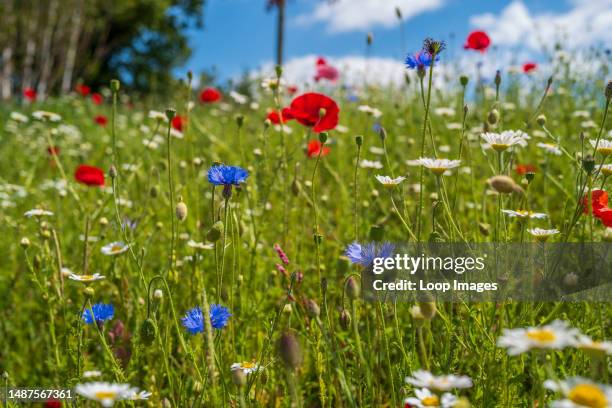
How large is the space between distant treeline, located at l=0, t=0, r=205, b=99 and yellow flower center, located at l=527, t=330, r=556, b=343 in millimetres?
9937

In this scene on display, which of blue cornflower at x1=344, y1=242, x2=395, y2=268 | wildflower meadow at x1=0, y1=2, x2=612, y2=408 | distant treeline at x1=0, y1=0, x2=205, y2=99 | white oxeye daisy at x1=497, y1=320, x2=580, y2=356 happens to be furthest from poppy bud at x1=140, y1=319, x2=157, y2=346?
distant treeline at x1=0, y1=0, x2=205, y2=99

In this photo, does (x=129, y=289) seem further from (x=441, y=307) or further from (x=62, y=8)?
(x=62, y=8)

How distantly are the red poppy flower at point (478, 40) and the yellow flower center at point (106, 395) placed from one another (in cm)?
175

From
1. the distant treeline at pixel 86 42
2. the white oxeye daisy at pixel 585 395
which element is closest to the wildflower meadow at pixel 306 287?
the white oxeye daisy at pixel 585 395

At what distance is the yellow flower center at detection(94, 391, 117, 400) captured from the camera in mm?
687

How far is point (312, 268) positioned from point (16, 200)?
1.82 metres

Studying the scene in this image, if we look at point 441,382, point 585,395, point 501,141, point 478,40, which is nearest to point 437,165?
point 501,141

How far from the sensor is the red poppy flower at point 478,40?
78.5 inches

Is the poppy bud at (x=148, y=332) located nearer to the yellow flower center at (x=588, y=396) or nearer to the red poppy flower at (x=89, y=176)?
the yellow flower center at (x=588, y=396)

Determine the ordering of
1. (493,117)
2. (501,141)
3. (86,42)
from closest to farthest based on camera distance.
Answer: (501,141), (493,117), (86,42)

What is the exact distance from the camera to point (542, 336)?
0.62 meters

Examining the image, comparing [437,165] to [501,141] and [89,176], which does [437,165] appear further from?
[89,176]

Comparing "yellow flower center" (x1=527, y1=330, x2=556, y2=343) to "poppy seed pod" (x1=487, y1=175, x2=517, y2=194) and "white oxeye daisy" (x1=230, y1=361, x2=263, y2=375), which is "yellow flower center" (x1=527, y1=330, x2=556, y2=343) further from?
"white oxeye daisy" (x1=230, y1=361, x2=263, y2=375)

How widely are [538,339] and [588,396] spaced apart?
9cm
